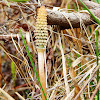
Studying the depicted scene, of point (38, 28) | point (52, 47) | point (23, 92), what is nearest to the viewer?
point (38, 28)

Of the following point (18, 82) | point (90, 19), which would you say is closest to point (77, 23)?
point (90, 19)

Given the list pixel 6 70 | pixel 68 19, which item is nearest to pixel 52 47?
Answer: pixel 68 19

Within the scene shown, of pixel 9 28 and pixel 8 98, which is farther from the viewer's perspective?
pixel 9 28

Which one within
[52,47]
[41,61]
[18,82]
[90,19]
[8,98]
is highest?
[90,19]

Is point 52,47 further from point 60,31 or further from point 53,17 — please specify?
point 53,17

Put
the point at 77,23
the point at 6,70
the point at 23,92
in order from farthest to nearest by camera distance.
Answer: the point at 6,70 → the point at 23,92 → the point at 77,23

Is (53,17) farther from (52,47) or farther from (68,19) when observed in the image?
(52,47)

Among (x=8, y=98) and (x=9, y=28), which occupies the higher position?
(x=9, y=28)

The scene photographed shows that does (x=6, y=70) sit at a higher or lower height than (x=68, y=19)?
lower

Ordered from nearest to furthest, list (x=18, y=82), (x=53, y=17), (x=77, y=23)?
(x=53, y=17) → (x=77, y=23) → (x=18, y=82)
